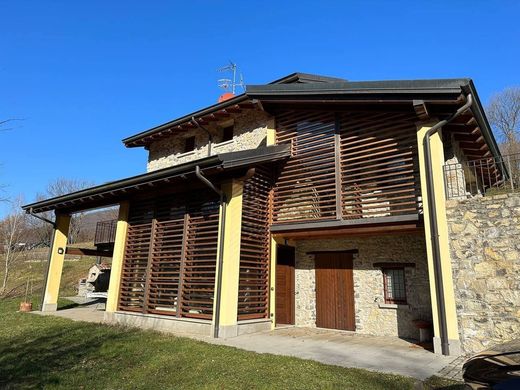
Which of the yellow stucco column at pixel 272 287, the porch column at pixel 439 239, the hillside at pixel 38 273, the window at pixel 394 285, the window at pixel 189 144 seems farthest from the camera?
the hillside at pixel 38 273

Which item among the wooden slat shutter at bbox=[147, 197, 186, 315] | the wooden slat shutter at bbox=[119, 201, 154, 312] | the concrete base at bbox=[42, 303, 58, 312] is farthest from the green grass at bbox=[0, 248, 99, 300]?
the wooden slat shutter at bbox=[147, 197, 186, 315]

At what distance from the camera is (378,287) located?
32.4ft

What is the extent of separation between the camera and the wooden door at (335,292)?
33.8 feet

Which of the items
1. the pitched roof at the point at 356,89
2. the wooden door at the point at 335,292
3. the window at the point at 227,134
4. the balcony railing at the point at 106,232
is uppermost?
the window at the point at 227,134

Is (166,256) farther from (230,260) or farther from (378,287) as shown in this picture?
(378,287)

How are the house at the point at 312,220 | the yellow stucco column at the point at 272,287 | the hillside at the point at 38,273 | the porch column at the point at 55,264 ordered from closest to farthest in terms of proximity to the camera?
the house at the point at 312,220, the yellow stucco column at the point at 272,287, the porch column at the point at 55,264, the hillside at the point at 38,273

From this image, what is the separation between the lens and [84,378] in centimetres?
560

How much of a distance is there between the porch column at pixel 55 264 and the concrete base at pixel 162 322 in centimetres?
419

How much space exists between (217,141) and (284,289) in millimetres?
6597

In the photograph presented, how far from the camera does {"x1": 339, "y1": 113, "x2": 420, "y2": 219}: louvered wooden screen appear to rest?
8703 mm

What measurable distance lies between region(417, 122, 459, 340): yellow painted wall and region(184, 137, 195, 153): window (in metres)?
9.80

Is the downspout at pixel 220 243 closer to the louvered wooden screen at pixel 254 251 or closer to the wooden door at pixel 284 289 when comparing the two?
the louvered wooden screen at pixel 254 251

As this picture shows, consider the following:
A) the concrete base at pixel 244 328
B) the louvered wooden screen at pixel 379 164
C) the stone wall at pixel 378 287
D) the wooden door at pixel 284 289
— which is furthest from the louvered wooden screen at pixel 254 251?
the louvered wooden screen at pixel 379 164

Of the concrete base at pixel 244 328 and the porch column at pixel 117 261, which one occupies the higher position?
the porch column at pixel 117 261
